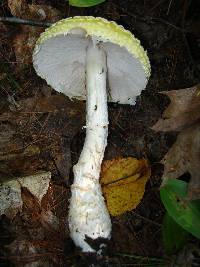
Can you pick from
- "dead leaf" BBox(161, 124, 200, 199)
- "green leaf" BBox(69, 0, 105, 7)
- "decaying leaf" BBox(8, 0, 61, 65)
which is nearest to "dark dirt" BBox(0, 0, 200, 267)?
"decaying leaf" BBox(8, 0, 61, 65)

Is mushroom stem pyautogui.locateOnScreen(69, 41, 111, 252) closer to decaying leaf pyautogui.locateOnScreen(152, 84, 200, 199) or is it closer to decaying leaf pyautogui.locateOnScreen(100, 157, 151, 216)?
decaying leaf pyautogui.locateOnScreen(100, 157, 151, 216)

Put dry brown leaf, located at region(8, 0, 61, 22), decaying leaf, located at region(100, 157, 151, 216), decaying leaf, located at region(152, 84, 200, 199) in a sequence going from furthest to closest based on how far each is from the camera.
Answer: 1. dry brown leaf, located at region(8, 0, 61, 22)
2. decaying leaf, located at region(100, 157, 151, 216)
3. decaying leaf, located at region(152, 84, 200, 199)

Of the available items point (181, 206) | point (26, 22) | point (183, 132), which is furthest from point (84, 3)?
point (181, 206)

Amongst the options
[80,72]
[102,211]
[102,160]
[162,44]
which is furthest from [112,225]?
[162,44]

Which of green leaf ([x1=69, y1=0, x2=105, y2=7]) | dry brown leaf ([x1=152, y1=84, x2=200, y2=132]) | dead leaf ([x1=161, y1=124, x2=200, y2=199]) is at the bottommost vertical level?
dead leaf ([x1=161, y1=124, x2=200, y2=199])

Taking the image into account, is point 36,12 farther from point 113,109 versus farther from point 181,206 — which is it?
point 181,206

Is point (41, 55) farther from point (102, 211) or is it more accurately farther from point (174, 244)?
point (174, 244)

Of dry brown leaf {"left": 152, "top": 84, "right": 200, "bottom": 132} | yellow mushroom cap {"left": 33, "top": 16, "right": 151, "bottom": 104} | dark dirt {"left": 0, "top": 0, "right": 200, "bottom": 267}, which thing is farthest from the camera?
dark dirt {"left": 0, "top": 0, "right": 200, "bottom": 267}

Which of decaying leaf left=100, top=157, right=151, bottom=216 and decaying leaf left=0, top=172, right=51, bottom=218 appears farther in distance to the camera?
decaying leaf left=100, top=157, right=151, bottom=216
